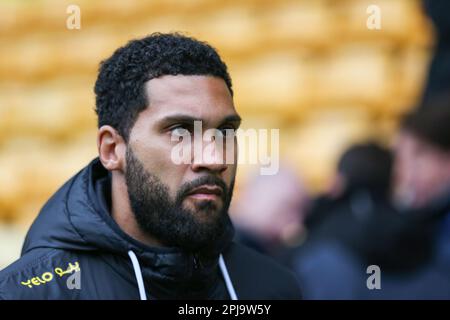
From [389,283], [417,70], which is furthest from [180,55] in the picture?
[417,70]

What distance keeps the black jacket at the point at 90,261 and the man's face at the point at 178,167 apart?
0.05 m

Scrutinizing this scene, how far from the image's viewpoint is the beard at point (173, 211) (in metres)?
1.55

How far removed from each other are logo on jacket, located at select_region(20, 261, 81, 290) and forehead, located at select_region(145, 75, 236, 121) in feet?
1.00

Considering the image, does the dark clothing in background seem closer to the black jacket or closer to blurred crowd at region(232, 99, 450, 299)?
blurred crowd at region(232, 99, 450, 299)

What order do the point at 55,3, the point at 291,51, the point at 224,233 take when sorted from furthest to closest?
the point at 55,3 < the point at 291,51 < the point at 224,233

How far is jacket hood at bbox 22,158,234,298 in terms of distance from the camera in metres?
1.55

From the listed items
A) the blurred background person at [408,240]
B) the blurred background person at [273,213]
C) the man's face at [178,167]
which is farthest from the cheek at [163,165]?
the blurred background person at [273,213]

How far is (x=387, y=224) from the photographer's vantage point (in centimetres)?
247

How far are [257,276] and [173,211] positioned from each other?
1.09 feet

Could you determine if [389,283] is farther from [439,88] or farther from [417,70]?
[417,70]

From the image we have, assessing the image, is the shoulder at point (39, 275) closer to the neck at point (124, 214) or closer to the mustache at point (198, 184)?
the neck at point (124, 214)

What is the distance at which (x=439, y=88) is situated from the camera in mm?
3529
